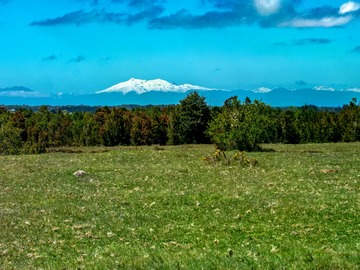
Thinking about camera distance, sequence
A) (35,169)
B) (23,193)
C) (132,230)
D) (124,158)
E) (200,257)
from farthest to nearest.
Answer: (124,158) → (35,169) → (23,193) → (132,230) → (200,257)

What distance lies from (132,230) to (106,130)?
120 metres

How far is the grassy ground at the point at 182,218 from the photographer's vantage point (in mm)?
13273

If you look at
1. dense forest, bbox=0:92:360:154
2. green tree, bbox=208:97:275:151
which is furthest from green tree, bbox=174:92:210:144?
green tree, bbox=208:97:275:151

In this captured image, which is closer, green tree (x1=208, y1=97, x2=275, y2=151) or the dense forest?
green tree (x1=208, y1=97, x2=275, y2=151)

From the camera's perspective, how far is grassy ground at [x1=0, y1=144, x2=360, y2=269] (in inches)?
523

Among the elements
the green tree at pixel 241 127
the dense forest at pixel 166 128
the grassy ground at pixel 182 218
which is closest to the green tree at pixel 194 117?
the dense forest at pixel 166 128

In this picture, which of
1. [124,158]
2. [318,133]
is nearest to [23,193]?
[124,158]

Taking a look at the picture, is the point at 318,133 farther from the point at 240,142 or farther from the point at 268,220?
the point at 268,220

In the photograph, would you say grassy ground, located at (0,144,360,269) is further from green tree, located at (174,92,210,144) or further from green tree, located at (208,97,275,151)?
green tree, located at (174,92,210,144)

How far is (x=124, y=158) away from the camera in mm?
43344

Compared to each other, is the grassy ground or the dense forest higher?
the dense forest

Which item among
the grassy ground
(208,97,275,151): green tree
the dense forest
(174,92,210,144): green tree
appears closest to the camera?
the grassy ground

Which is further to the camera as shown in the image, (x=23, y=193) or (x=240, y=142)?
(x=240, y=142)

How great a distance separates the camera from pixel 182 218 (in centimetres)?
1908
